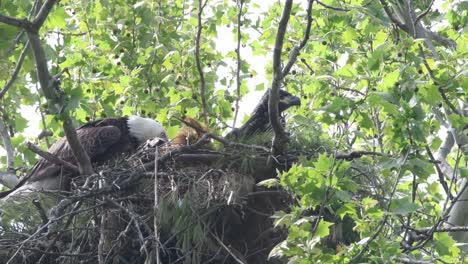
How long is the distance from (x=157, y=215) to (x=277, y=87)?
1.41 m

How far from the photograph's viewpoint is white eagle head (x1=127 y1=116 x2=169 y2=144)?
8.99 metres

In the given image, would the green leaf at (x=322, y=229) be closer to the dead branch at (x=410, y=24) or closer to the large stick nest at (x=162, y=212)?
the large stick nest at (x=162, y=212)

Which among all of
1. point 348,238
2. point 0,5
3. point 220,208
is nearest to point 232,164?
point 220,208

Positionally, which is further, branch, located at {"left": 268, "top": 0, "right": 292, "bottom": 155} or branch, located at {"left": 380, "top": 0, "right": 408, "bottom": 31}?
branch, located at {"left": 380, "top": 0, "right": 408, "bottom": 31}

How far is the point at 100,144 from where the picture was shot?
874cm

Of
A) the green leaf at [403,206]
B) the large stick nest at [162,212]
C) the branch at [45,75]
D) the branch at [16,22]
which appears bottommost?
the large stick nest at [162,212]

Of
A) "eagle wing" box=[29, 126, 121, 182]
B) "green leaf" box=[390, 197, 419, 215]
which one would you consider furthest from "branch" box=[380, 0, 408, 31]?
"green leaf" box=[390, 197, 419, 215]

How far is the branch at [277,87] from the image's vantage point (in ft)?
20.7

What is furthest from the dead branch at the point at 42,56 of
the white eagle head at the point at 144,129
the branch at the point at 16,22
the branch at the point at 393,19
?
the branch at the point at 393,19

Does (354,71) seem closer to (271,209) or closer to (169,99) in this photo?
(271,209)

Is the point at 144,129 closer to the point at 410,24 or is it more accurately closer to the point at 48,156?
the point at 48,156

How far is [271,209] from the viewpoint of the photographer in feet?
24.6

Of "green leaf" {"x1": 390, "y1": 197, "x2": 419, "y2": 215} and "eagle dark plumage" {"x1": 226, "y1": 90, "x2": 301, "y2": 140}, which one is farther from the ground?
"eagle dark plumage" {"x1": 226, "y1": 90, "x2": 301, "y2": 140}

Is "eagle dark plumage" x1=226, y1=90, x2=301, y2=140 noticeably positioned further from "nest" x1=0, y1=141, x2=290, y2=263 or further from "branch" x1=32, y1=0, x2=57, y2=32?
"branch" x1=32, y1=0, x2=57, y2=32
